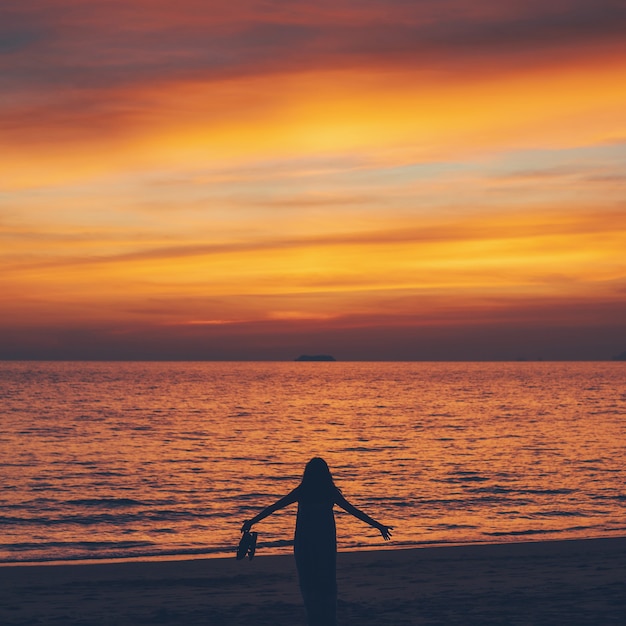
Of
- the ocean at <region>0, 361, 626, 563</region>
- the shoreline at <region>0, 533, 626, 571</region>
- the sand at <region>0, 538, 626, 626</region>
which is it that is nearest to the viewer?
the sand at <region>0, 538, 626, 626</region>

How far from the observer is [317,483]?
34.1 feet

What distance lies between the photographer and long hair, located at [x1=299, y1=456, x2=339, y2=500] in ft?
34.1

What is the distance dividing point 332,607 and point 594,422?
81269 millimetres

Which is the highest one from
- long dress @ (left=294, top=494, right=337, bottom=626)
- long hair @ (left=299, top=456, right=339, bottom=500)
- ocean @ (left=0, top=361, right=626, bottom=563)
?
long hair @ (left=299, top=456, right=339, bottom=500)

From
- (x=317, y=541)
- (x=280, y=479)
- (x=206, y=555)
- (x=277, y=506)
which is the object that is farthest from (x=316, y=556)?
(x=280, y=479)

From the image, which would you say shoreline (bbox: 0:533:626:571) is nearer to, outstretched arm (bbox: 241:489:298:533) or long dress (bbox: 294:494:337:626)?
outstretched arm (bbox: 241:489:298:533)

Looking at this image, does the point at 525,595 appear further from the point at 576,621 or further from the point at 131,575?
the point at 131,575

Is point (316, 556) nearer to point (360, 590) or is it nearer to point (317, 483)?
point (317, 483)

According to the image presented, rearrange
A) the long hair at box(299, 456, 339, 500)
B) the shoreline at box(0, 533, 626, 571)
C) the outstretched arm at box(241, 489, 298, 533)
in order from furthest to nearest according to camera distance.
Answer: the shoreline at box(0, 533, 626, 571) < the outstretched arm at box(241, 489, 298, 533) < the long hair at box(299, 456, 339, 500)

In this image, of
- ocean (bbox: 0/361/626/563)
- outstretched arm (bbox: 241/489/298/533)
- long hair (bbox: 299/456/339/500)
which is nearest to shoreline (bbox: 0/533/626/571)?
ocean (bbox: 0/361/626/563)

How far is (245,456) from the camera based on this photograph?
53.6 metres

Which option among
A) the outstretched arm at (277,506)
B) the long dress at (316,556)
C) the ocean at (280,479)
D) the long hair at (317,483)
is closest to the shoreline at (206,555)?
the ocean at (280,479)

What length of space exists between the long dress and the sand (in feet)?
10.6

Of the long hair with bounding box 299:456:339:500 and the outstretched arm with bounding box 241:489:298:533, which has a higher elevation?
the long hair with bounding box 299:456:339:500
